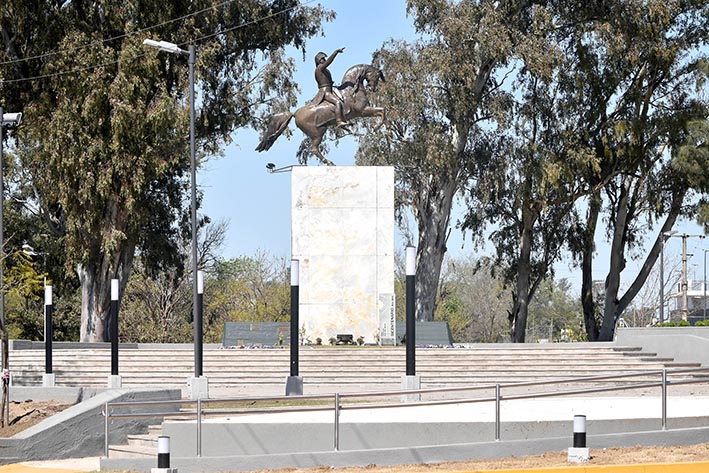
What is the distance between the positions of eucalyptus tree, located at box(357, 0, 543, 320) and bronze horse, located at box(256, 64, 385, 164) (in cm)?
515

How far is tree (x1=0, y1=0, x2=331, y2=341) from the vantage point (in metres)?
46.8

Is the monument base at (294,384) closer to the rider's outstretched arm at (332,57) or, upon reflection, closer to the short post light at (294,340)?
the short post light at (294,340)

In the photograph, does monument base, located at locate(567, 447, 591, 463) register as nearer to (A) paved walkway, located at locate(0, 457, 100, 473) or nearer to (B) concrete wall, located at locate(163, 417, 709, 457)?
(B) concrete wall, located at locate(163, 417, 709, 457)

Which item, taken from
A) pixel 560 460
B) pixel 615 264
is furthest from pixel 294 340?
pixel 615 264

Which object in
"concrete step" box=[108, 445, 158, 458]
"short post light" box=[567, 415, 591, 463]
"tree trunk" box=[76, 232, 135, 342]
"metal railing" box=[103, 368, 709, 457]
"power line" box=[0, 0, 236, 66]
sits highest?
"power line" box=[0, 0, 236, 66]

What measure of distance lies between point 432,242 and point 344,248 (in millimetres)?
13277

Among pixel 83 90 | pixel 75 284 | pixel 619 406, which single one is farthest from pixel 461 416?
pixel 75 284

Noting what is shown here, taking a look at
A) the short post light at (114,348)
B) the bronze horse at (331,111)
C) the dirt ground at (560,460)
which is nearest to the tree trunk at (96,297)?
the bronze horse at (331,111)

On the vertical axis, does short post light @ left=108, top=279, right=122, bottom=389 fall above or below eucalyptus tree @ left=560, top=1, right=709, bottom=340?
below

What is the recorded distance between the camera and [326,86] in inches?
1746

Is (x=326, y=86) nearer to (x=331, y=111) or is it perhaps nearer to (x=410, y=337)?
(x=331, y=111)

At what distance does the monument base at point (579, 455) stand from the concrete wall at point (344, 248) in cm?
2453

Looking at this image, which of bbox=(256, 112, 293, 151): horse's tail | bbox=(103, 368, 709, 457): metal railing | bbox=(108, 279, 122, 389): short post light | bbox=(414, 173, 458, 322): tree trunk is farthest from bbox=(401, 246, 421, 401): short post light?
bbox=(414, 173, 458, 322): tree trunk

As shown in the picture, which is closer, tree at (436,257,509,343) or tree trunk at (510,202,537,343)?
tree trunk at (510,202,537,343)
